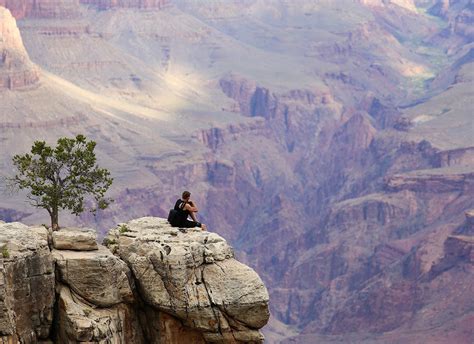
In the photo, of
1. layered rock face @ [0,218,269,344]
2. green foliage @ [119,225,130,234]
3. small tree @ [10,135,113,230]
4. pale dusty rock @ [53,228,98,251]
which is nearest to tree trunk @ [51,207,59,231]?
small tree @ [10,135,113,230]

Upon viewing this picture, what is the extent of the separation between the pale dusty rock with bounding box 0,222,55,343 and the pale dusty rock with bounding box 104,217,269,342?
2702 millimetres

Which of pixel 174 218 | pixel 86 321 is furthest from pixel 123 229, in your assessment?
pixel 86 321

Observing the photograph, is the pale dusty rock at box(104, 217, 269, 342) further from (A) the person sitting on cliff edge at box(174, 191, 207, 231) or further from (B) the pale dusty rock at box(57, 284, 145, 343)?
(A) the person sitting on cliff edge at box(174, 191, 207, 231)

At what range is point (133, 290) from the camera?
37156 mm

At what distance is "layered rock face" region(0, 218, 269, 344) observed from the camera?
1394 inches

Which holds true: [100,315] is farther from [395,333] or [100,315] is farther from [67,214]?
[67,214]

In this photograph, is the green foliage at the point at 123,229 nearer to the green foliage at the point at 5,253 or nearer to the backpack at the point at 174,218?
the backpack at the point at 174,218

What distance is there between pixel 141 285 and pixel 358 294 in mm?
145825

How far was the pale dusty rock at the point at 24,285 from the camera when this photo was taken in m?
34.2

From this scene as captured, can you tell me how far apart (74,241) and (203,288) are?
365cm

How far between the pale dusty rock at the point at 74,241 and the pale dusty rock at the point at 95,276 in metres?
0.23

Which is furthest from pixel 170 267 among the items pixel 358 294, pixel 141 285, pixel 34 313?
pixel 358 294

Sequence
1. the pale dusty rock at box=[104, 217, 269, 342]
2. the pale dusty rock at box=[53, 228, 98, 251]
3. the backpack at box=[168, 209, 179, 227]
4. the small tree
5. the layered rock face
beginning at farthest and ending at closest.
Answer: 1. the small tree
2. the backpack at box=[168, 209, 179, 227]
3. the pale dusty rock at box=[53, 228, 98, 251]
4. the pale dusty rock at box=[104, 217, 269, 342]
5. the layered rock face

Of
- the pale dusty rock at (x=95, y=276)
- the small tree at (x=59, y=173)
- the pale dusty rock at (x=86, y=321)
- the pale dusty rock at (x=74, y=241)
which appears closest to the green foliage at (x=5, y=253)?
the pale dusty rock at (x=95, y=276)
